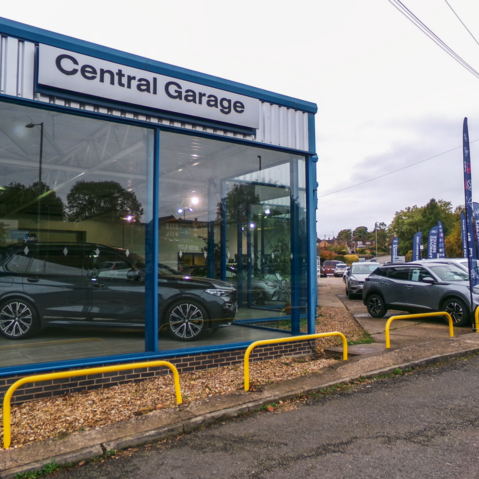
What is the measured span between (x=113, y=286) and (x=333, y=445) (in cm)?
437

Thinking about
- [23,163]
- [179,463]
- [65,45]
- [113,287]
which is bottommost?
[179,463]

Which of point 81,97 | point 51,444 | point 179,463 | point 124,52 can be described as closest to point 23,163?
point 81,97

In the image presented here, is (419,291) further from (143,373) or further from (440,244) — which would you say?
(440,244)

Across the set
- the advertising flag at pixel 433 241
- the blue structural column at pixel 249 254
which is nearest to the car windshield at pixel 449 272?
the blue structural column at pixel 249 254

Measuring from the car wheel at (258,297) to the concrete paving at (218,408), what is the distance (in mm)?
1882

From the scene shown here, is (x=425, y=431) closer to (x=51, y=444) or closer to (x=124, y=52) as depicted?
(x=51, y=444)

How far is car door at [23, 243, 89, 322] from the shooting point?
6.83 m

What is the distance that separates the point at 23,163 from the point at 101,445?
4.81m

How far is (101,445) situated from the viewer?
13.7 ft

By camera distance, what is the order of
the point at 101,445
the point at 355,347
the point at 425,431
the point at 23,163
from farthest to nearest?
the point at 355,347 < the point at 23,163 < the point at 425,431 < the point at 101,445

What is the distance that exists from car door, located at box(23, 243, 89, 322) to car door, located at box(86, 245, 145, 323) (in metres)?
0.14

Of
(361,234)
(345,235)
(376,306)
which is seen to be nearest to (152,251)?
(376,306)

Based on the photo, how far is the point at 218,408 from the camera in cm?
509

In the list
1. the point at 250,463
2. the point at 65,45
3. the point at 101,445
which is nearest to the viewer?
the point at 250,463
